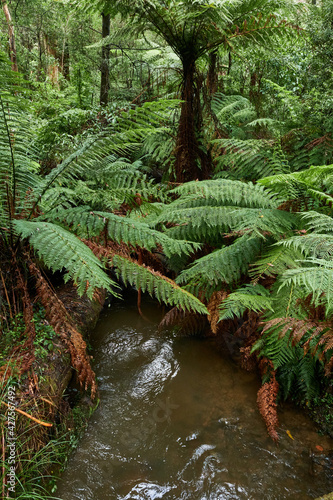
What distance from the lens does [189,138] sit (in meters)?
3.54

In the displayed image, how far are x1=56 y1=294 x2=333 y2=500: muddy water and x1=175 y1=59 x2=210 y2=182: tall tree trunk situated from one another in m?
2.00

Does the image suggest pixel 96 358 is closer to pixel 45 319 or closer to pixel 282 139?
pixel 45 319

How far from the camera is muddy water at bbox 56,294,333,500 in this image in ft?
5.74

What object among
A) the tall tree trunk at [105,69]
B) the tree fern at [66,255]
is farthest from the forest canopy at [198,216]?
the tall tree trunk at [105,69]

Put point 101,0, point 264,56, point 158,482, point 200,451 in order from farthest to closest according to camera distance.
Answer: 1. point 264,56
2. point 101,0
3. point 200,451
4. point 158,482

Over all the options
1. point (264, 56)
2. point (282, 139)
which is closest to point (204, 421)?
point (282, 139)

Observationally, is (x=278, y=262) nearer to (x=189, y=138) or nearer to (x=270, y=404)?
(x=270, y=404)

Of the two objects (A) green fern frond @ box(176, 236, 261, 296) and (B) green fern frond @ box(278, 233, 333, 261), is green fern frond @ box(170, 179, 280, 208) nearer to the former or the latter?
(A) green fern frond @ box(176, 236, 261, 296)

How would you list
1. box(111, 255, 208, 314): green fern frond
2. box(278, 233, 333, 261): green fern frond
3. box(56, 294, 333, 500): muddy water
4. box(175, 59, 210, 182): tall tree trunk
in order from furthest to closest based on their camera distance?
box(175, 59, 210, 182): tall tree trunk < box(111, 255, 208, 314): green fern frond < box(278, 233, 333, 261): green fern frond < box(56, 294, 333, 500): muddy water

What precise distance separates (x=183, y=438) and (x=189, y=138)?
2951 mm

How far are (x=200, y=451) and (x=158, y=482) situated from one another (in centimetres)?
32

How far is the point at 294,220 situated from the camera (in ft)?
8.13

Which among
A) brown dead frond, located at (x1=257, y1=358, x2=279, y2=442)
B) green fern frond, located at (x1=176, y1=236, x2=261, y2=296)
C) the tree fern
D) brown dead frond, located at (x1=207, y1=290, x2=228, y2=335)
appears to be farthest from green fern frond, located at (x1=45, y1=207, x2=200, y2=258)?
brown dead frond, located at (x1=257, y1=358, x2=279, y2=442)

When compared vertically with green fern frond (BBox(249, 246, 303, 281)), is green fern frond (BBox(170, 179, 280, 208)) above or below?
above
